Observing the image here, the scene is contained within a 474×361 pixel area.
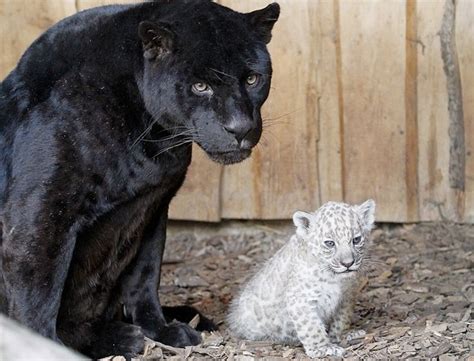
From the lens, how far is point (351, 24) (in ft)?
21.9

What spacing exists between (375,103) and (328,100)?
301mm

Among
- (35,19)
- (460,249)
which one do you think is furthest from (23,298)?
(460,249)

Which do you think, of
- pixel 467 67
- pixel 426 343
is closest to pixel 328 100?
pixel 467 67

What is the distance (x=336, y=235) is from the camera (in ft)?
16.3

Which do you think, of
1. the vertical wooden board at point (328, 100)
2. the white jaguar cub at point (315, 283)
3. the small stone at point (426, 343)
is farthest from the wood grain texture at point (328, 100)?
the small stone at point (426, 343)

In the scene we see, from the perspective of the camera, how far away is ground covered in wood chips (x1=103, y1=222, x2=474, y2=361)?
4973 millimetres

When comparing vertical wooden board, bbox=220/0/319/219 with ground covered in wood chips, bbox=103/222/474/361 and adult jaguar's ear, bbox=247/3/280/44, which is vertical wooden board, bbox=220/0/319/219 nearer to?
ground covered in wood chips, bbox=103/222/474/361

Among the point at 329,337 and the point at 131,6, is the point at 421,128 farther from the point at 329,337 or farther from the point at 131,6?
the point at 131,6

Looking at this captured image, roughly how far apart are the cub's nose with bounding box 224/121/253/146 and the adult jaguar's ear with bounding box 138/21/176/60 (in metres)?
0.42

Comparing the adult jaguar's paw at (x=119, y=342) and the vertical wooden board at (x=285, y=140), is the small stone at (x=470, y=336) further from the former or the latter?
the vertical wooden board at (x=285, y=140)

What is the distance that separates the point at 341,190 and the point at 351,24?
1.09m

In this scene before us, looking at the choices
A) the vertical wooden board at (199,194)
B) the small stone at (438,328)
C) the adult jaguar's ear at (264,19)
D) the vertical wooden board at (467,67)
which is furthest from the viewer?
the vertical wooden board at (199,194)

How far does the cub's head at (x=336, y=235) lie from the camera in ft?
16.1

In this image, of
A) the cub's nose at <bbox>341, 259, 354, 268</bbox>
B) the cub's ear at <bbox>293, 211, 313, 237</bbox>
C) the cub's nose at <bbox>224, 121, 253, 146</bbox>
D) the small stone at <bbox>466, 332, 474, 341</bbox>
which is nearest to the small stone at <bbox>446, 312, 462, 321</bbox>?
the small stone at <bbox>466, 332, 474, 341</bbox>
